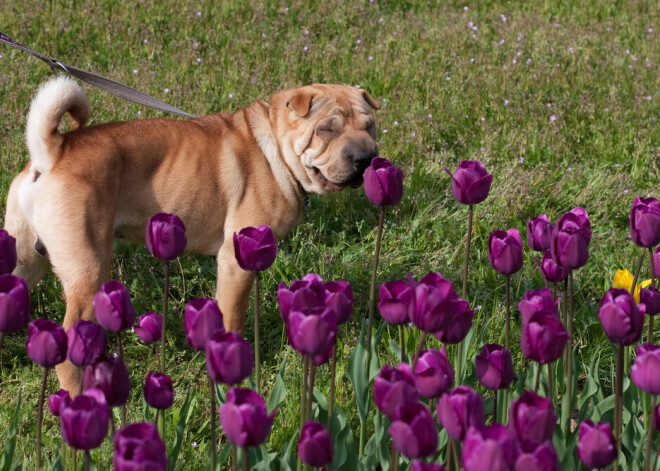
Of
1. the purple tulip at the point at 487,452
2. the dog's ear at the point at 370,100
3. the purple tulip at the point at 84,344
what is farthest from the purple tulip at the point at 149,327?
the dog's ear at the point at 370,100

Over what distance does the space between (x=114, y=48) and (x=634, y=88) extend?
4.25 metres

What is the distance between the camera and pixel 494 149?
5.68 m

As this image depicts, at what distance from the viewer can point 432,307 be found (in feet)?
5.62

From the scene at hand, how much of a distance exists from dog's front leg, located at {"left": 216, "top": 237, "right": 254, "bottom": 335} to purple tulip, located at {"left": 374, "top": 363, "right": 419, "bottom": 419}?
219cm

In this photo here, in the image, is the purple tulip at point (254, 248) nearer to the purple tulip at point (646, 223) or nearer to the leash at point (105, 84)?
the purple tulip at point (646, 223)

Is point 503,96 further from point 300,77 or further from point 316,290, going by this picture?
point 316,290

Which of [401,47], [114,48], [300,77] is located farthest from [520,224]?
[114,48]

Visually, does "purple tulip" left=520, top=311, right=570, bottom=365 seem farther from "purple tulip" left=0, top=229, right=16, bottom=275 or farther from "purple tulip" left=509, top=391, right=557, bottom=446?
"purple tulip" left=0, top=229, right=16, bottom=275

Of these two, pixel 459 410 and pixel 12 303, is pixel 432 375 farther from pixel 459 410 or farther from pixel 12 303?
pixel 12 303

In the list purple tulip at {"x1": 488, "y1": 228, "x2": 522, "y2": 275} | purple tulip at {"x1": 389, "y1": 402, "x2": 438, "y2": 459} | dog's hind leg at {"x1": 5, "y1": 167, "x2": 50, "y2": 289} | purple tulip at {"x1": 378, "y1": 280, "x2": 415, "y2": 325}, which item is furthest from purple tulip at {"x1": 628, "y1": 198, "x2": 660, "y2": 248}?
dog's hind leg at {"x1": 5, "y1": 167, "x2": 50, "y2": 289}

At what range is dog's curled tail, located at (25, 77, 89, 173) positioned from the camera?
10.7ft

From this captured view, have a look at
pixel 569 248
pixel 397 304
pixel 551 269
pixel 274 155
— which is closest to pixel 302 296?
pixel 397 304

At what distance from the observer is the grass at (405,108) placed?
409 cm

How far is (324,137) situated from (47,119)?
1.29 metres
